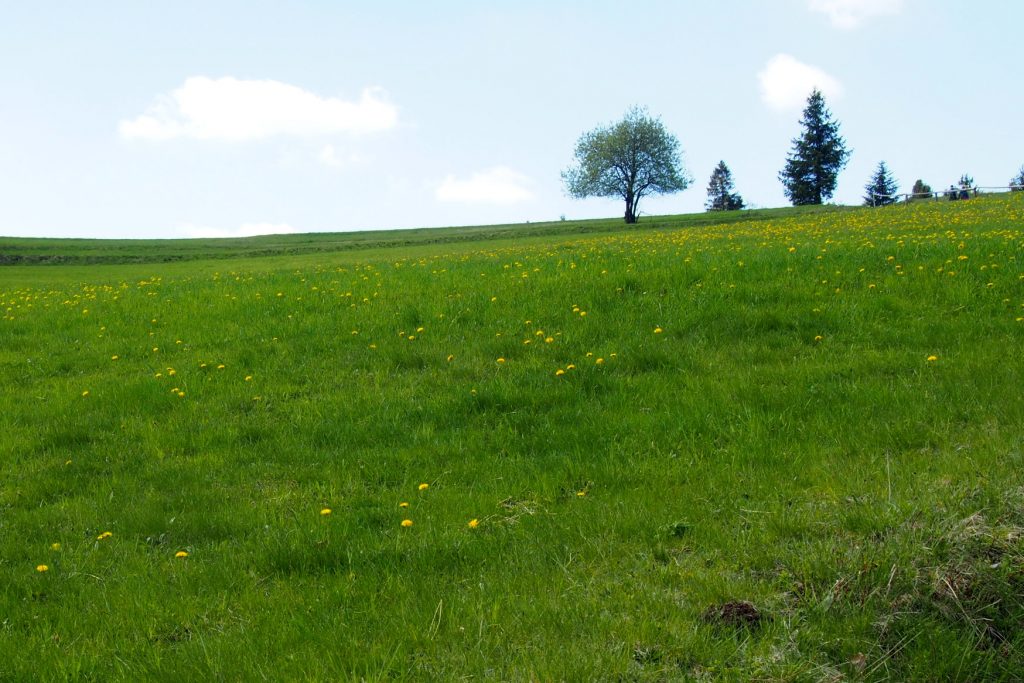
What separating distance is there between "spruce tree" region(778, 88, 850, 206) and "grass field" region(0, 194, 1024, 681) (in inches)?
2807

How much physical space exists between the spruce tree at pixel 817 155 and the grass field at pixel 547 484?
71.3 metres

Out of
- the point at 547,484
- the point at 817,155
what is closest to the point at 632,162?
the point at 817,155

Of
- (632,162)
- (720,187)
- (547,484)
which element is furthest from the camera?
(720,187)

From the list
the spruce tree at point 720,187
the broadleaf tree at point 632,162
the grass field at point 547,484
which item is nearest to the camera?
the grass field at point 547,484

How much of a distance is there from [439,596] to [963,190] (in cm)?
4976

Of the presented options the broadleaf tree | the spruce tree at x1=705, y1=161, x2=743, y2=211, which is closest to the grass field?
the broadleaf tree

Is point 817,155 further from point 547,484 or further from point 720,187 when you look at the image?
point 547,484

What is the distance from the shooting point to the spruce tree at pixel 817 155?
77125 mm

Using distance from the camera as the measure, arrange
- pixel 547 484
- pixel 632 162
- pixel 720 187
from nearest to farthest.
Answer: pixel 547 484, pixel 632 162, pixel 720 187

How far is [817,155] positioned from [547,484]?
80.4 meters

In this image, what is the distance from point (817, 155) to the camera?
7744 centimetres

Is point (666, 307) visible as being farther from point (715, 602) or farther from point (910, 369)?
point (715, 602)

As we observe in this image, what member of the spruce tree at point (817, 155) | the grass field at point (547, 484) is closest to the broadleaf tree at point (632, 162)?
the spruce tree at point (817, 155)

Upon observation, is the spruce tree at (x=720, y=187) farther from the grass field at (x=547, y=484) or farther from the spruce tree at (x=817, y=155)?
the grass field at (x=547, y=484)
